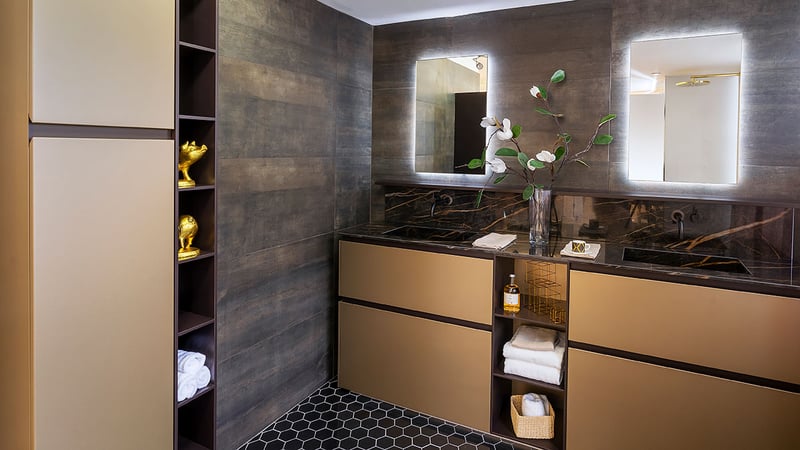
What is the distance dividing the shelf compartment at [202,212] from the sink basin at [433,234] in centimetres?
120

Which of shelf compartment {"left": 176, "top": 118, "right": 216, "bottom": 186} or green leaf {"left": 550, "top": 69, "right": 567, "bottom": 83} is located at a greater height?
green leaf {"left": 550, "top": 69, "right": 567, "bottom": 83}


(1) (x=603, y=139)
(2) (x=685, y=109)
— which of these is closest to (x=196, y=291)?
(1) (x=603, y=139)

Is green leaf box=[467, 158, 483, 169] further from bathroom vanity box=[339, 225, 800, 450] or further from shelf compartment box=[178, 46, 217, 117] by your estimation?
shelf compartment box=[178, 46, 217, 117]

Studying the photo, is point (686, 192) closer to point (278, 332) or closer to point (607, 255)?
point (607, 255)

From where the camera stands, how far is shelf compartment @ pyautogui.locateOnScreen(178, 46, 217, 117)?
2.09 metres

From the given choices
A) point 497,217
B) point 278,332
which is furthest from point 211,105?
point 497,217

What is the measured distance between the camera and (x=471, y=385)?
9.09 feet

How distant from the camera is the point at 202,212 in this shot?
2.17 m

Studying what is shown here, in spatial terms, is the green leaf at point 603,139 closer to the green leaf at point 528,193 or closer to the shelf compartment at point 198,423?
the green leaf at point 528,193

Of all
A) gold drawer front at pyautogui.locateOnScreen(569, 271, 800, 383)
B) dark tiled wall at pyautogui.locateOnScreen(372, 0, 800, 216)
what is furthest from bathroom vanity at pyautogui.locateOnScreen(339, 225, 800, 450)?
dark tiled wall at pyautogui.locateOnScreen(372, 0, 800, 216)

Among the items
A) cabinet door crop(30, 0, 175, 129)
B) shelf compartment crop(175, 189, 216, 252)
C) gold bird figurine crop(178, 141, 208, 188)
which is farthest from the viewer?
shelf compartment crop(175, 189, 216, 252)

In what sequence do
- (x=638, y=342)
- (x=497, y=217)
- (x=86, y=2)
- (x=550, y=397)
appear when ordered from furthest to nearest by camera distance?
(x=497, y=217)
(x=550, y=397)
(x=638, y=342)
(x=86, y=2)

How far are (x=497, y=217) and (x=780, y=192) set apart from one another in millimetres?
1431

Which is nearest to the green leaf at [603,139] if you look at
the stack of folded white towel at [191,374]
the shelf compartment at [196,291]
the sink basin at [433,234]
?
the sink basin at [433,234]
